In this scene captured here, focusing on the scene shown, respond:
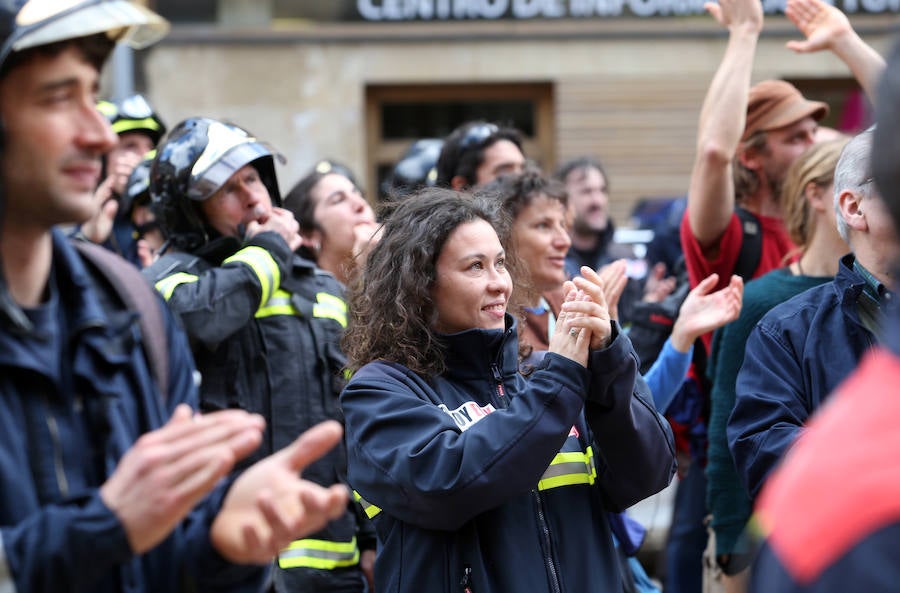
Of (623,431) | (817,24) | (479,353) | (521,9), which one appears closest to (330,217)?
(479,353)

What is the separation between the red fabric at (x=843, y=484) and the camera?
141 cm

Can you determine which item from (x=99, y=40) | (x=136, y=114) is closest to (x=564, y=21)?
(x=136, y=114)

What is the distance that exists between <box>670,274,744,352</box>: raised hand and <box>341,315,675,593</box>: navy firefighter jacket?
2.50 feet

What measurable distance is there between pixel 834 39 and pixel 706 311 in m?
1.24

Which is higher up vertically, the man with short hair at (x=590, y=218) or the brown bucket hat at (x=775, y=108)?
the brown bucket hat at (x=775, y=108)

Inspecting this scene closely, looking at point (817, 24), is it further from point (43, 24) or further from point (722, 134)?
point (43, 24)

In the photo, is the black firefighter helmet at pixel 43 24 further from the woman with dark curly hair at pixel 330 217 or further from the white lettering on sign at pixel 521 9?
the white lettering on sign at pixel 521 9

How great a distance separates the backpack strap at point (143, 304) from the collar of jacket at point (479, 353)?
113cm

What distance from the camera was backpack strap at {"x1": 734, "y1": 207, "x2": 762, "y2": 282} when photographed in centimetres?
475

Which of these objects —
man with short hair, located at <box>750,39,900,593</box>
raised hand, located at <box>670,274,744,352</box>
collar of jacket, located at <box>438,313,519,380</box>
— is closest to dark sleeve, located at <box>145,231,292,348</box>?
collar of jacket, located at <box>438,313,519,380</box>

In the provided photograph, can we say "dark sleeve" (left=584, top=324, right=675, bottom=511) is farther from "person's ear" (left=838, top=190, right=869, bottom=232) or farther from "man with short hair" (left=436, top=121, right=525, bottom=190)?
"man with short hair" (left=436, top=121, right=525, bottom=190)

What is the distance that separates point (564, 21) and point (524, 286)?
8626 millimetres

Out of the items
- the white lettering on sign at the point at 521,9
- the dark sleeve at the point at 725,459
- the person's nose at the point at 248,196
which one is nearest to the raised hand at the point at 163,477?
the person's nose at the point at 248,196

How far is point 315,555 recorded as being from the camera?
412 centimetres
